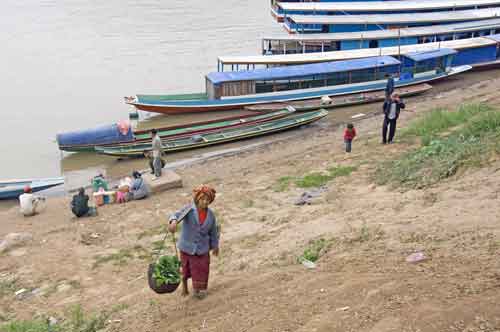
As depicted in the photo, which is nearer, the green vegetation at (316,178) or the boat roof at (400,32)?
the green vegetation at (316,178)

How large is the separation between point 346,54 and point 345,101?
3.86 metres

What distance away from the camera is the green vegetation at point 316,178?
10.8 meters

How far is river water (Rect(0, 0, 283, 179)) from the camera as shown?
66.6 feet

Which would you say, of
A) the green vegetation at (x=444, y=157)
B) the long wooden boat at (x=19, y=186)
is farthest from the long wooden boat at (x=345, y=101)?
the green vegetation at (x=444, y=157)

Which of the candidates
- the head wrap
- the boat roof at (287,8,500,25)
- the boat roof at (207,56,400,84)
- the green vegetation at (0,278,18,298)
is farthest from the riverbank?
the boat roof at (287,8,500,25)

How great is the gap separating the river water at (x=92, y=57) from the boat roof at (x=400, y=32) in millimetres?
5416

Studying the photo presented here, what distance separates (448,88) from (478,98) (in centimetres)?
549

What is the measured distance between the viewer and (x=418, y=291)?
15.9 feet

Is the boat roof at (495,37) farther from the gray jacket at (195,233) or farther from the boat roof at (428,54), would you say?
the gray jacket at (195,233)

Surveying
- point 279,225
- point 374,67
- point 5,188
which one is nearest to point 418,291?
point 279,225

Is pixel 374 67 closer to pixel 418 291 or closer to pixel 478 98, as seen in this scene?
pixel 478 98

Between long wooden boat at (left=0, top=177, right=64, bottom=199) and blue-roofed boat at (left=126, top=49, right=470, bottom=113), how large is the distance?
254 inches

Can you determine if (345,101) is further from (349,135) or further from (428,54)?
(349,135)

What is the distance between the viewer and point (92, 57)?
99.7ft
